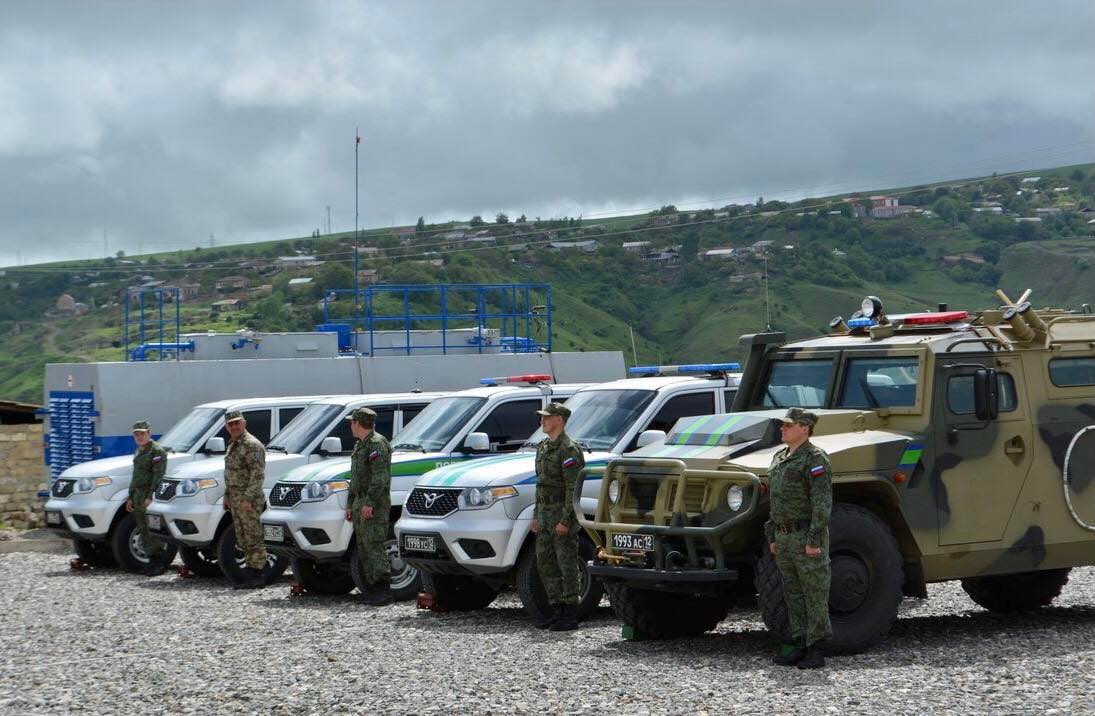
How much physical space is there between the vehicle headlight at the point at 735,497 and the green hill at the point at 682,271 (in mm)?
37197

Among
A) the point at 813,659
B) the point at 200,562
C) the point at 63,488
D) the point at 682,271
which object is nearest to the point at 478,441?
the point at 813,659

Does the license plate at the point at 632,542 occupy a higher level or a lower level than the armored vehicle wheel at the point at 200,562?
higher

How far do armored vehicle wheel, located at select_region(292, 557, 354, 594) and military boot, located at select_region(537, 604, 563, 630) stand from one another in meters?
3.60

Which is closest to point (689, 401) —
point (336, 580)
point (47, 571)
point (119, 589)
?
point (336, 580)

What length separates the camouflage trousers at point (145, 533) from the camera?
1819cm

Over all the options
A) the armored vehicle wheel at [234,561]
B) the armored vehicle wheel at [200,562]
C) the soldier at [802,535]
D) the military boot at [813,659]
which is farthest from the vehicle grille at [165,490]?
the military boot at [813,659]

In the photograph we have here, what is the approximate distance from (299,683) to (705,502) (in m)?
2.93

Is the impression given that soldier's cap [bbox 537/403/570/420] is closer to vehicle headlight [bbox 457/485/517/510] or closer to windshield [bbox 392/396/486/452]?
vehicle headlight [bbox 457/485/517/510]

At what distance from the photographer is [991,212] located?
288ft

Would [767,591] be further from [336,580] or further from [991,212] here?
[991,212]

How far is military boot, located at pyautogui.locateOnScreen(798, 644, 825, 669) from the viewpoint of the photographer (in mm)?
9680

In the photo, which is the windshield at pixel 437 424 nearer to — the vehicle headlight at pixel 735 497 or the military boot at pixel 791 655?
the vehicle headlight at pixel 735 497

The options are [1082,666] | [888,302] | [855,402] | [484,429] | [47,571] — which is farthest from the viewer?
[888,302]

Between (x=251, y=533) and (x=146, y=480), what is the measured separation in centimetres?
270
